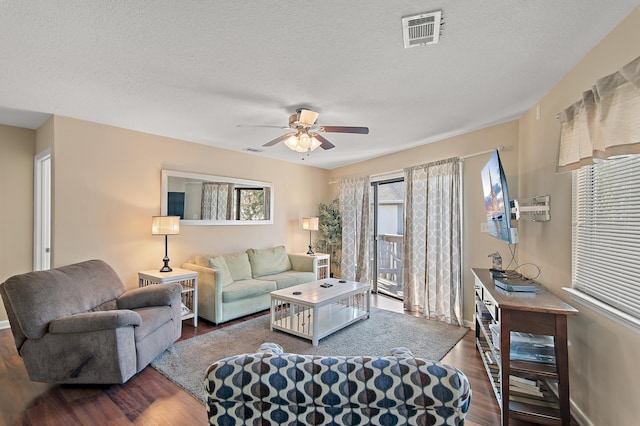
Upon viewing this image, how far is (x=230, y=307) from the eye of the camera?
3.73 meters

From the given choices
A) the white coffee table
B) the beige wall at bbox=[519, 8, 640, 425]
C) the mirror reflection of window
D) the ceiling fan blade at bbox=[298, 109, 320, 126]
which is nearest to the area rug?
the white coffee table

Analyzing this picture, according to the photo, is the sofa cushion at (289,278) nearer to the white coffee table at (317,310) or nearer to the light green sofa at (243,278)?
the light green sofa at (243,278)

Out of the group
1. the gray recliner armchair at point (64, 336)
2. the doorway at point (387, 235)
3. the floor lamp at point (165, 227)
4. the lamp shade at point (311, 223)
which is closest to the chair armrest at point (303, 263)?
the lamp shade at point (311, 223)

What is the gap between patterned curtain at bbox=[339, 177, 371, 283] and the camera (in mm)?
5223

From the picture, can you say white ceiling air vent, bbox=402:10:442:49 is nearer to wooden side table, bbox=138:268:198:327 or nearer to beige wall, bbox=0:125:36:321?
wooden side table, bbox=138:268:198:327

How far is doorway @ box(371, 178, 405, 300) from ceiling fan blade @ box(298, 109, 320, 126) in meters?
2.66

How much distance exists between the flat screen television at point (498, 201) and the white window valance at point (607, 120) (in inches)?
20.0

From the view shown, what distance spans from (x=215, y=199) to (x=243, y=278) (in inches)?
50.4

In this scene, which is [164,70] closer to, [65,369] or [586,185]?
[65,369]

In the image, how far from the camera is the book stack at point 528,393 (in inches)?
80.2

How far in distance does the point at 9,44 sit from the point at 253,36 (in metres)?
1.59

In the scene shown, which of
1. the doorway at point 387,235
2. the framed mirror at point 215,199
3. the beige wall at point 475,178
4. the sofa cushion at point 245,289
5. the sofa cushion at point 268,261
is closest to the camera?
the beige wall at point 475,178

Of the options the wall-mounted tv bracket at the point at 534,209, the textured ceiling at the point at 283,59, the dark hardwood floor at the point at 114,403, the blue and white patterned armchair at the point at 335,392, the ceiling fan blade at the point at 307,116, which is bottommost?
the dark hardwood floor at the point at 114,403

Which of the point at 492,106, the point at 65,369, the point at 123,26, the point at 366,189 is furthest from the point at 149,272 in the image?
the point at 492,106
